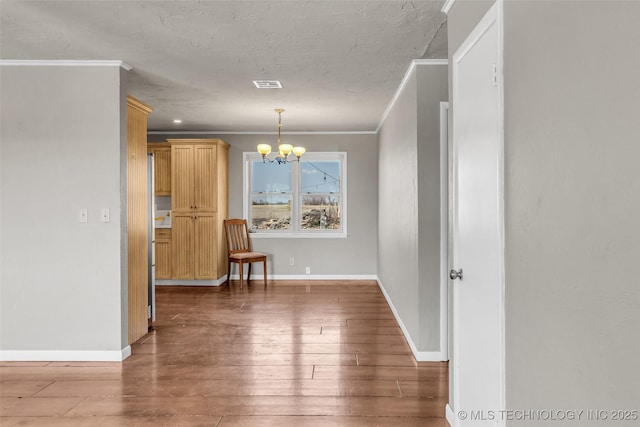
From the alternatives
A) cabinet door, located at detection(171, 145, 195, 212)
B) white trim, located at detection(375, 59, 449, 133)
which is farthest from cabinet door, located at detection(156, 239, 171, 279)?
white trim, located at detection(375, 59, 449, 133)

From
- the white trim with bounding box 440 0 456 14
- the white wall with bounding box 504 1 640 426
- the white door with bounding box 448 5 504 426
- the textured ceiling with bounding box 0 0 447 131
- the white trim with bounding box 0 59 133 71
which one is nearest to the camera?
the white wall with bounding box 504 1 640 426

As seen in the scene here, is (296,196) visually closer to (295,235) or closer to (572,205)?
(295,235)

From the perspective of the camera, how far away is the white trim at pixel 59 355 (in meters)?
3.69

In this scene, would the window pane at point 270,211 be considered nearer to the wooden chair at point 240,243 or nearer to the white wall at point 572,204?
the wooden chair at point 240,243

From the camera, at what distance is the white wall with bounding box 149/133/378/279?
24.6 feet

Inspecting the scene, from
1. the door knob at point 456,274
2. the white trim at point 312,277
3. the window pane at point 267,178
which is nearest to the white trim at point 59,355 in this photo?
the door knob at point 456,274

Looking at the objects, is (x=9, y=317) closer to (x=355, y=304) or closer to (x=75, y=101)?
(x=75, y=101)

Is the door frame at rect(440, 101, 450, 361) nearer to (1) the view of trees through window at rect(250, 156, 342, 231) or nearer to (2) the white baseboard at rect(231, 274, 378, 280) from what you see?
(2) the white baseboard at rect(231, 274, 378, 280)

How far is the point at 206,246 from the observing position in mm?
6957

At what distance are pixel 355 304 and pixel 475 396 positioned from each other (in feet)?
11.7

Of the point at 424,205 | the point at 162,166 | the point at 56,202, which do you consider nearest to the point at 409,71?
the point at 424,205

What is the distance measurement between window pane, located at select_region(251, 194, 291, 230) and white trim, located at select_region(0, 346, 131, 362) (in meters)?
4.12

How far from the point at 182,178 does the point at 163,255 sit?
4.12 ft

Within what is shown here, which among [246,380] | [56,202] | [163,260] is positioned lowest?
[246,380]
